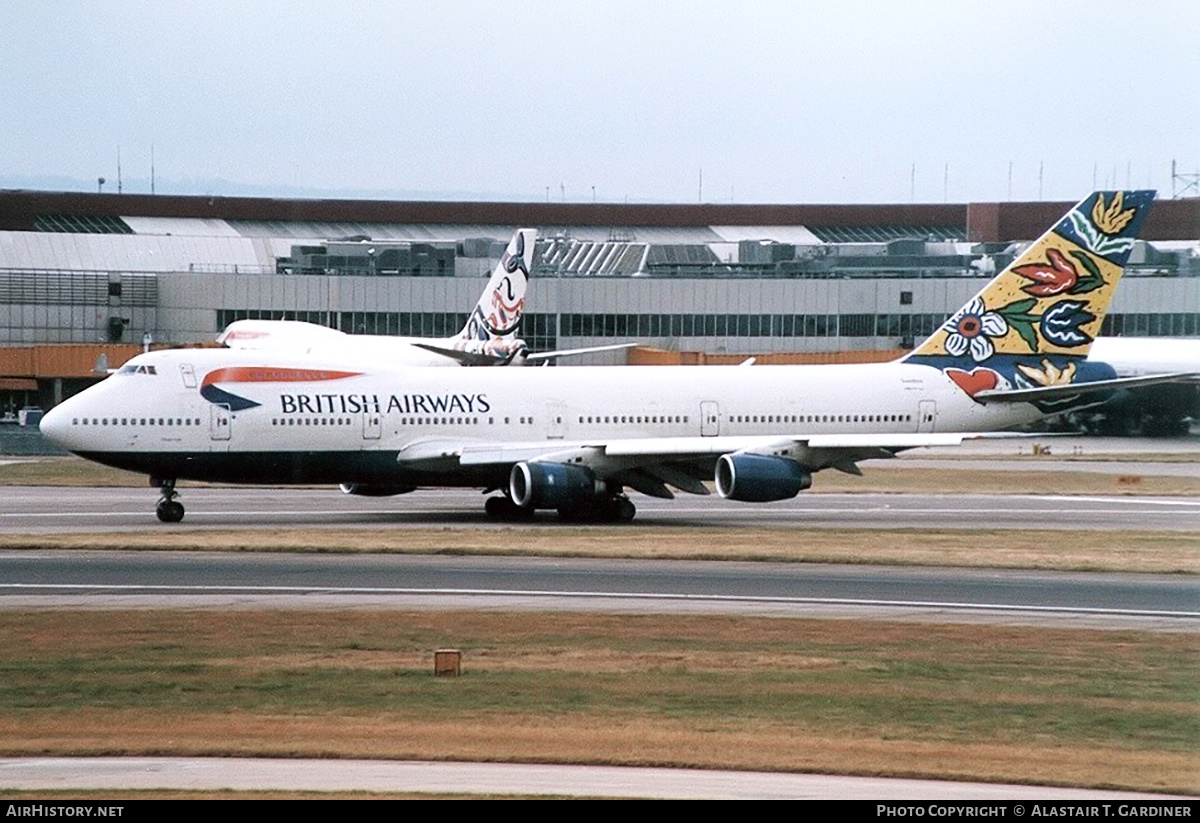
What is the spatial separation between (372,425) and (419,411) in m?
1.40

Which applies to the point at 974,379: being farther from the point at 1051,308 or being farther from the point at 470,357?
the point at 470,357

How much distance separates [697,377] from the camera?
5400 cm

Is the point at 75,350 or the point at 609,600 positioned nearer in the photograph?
the point at 609,600

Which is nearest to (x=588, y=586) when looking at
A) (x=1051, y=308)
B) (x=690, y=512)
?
(x=690, y=512)

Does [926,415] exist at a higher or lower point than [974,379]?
lower

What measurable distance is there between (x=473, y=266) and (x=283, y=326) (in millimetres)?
23832

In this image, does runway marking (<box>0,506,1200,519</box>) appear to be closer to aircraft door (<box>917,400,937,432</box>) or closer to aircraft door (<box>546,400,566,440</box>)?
aircraft door (<box>917,400,937,432</box>)

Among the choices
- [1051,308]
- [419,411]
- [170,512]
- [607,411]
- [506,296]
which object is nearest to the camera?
[170,512]

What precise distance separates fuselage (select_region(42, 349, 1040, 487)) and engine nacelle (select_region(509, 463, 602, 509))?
56.5 inches

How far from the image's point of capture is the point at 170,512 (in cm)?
4922

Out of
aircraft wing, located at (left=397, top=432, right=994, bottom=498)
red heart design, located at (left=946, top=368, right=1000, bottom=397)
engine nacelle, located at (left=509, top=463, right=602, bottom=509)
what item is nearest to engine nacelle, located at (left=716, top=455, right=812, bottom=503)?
aircraft wing, located at (left=397, top=432, right=994, bottom=498)
